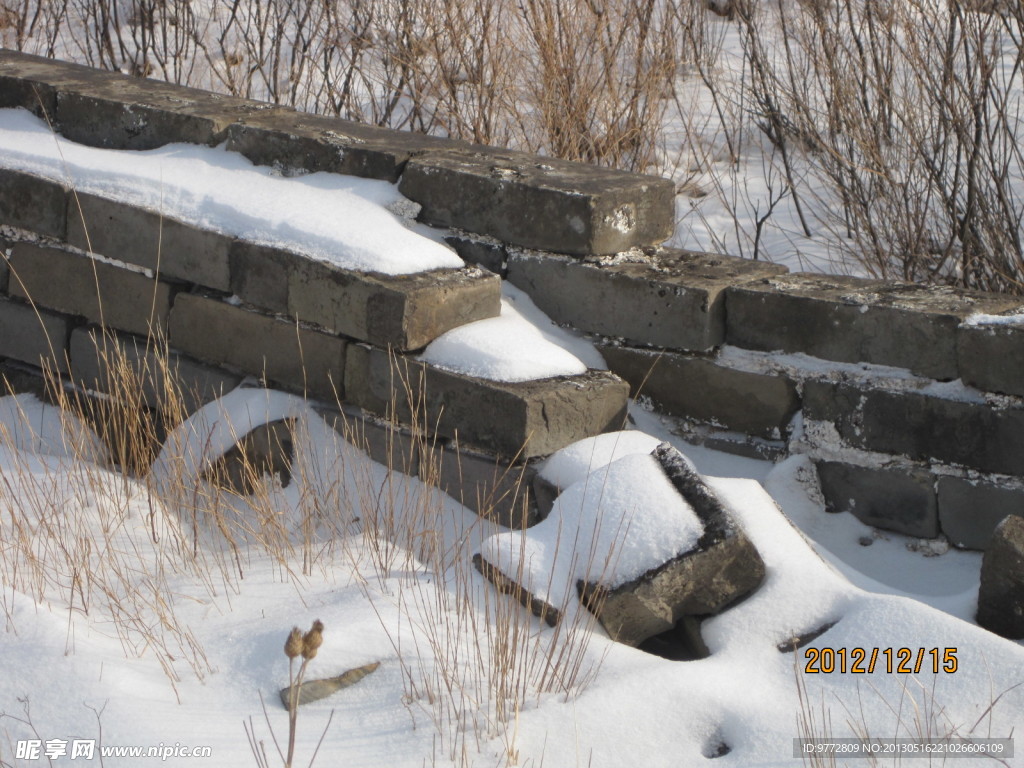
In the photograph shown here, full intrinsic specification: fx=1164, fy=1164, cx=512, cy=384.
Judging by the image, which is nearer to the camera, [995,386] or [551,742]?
[551,742]

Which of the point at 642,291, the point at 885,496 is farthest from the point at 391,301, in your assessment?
the point at 885,496

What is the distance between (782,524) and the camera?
131 inches

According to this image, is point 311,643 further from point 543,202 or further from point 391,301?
point 543,202

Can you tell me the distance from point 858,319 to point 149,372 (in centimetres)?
273

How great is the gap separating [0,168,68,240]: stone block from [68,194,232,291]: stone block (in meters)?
0.07

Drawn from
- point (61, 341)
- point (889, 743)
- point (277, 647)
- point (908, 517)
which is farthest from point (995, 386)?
point (61, 341)

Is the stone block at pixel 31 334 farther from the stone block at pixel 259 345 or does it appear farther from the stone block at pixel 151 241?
the stone block at pixel 259 345

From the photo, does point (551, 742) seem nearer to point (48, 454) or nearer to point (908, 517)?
point (908, 517)

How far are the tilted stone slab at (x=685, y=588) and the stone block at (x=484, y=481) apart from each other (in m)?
0.68

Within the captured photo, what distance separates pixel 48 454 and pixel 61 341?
0.66 m

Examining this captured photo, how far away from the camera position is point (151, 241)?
14.6ft

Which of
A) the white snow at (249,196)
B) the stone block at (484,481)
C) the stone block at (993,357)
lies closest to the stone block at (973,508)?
the stone block at (993,357)
